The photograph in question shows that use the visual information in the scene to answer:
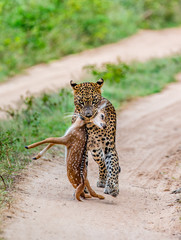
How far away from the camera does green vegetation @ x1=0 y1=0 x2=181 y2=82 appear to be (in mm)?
18328

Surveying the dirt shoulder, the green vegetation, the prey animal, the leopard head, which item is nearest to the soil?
the dirt shoulder

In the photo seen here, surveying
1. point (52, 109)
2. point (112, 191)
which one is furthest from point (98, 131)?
point (52, 109)

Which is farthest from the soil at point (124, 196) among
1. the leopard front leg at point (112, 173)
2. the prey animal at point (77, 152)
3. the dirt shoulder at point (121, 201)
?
the prey animal at point (77, 152)

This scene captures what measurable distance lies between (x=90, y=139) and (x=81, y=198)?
0.86 m

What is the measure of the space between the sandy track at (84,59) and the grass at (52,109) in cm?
132

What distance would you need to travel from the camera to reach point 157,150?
10023mm

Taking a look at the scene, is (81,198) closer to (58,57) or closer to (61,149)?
(61,149)

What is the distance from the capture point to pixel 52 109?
454 inches

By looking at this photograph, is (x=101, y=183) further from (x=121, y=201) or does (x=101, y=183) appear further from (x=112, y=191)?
(x=121, y=201)

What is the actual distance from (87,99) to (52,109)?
4.52 meters

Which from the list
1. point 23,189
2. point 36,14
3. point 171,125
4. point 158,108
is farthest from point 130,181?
point 36,14

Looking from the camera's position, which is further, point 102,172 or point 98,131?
point 102,172

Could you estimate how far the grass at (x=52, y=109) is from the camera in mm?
7738

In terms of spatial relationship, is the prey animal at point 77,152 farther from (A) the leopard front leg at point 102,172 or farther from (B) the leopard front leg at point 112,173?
(A) the leopard front leg at point 102,172
